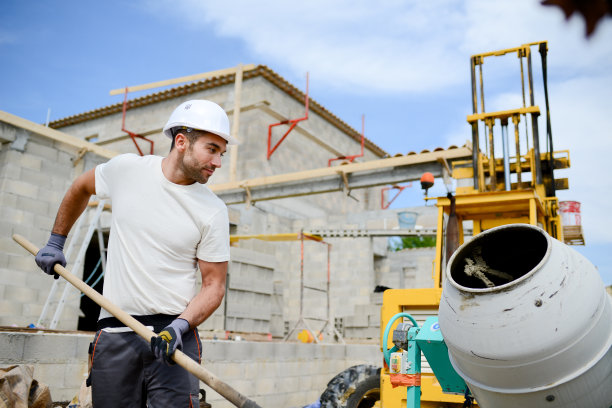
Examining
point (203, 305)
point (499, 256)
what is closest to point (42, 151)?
point (203, 305)

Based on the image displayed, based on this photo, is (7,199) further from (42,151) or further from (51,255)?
(51,255)

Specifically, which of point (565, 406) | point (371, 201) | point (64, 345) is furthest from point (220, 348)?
point (371, 201)

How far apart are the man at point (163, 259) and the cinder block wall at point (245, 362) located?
2.55 m

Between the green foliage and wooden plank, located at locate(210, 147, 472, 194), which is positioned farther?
the green foliage

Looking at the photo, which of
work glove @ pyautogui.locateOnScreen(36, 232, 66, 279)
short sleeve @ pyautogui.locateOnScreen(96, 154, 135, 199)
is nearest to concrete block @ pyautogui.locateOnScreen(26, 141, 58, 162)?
work glove @ pyautogui.locateOnScreen(36, 232, 66, 279)

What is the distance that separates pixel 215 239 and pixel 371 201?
71.8 feet

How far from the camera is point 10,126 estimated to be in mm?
8289

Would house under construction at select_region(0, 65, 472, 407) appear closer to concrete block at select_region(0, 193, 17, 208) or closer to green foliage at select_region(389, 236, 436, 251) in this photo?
concrete block at select_region(0, 193, 17, 208)

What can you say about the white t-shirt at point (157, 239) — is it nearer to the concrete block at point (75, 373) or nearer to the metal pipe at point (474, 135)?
the concrete block at point (75, 373)

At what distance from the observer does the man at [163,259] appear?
7.16ft

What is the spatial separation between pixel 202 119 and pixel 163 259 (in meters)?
0.62

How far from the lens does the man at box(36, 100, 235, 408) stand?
2.18 m

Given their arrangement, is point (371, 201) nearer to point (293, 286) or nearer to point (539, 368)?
point (293, 286)

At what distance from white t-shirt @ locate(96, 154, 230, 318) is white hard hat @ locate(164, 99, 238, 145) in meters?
0.23
